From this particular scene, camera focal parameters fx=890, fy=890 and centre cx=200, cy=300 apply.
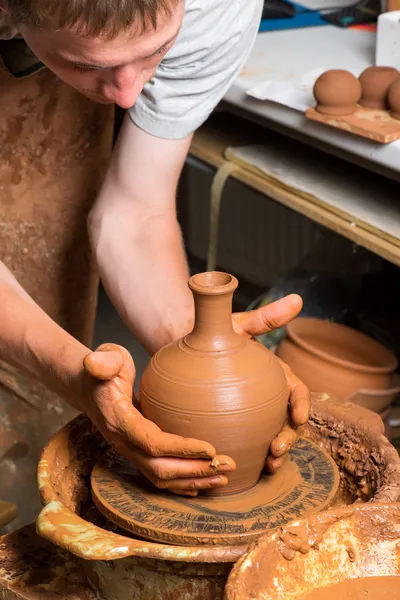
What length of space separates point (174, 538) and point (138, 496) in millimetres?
130

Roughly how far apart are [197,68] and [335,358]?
3.17 ft

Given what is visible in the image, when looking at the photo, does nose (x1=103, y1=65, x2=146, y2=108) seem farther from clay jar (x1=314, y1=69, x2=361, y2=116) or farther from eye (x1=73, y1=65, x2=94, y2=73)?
clay jar (x1=314, y1=69, x2=361, y2=116)

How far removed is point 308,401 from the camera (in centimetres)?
138

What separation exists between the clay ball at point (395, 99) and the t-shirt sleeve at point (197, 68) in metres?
0.58

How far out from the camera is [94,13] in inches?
46.1

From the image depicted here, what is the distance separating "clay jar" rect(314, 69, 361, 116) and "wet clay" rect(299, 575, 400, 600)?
143 centimetres

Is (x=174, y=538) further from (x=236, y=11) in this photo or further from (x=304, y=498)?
(x=236, y=11)

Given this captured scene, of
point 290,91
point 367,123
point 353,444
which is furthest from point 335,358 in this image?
point 353,444

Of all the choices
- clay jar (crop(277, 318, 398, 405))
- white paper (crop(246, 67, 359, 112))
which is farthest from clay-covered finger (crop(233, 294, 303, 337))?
white paper (crop(246, 67, 359, 112))

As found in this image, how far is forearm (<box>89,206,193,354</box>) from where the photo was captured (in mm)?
1680

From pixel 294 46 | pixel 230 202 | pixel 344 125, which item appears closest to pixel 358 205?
pixel 344 125

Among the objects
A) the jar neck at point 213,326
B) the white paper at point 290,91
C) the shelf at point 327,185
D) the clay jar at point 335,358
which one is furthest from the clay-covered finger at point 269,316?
the white paper at point 290,91

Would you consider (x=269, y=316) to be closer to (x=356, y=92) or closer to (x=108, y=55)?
(x=108, y=55)

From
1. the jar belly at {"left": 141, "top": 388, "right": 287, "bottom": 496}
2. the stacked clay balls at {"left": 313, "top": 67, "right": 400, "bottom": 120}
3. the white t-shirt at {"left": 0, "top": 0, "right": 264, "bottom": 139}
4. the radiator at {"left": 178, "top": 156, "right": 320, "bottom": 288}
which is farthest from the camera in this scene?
the radiator at {"left": 178, "top": 156, "right": 320, "bottom": 288}
